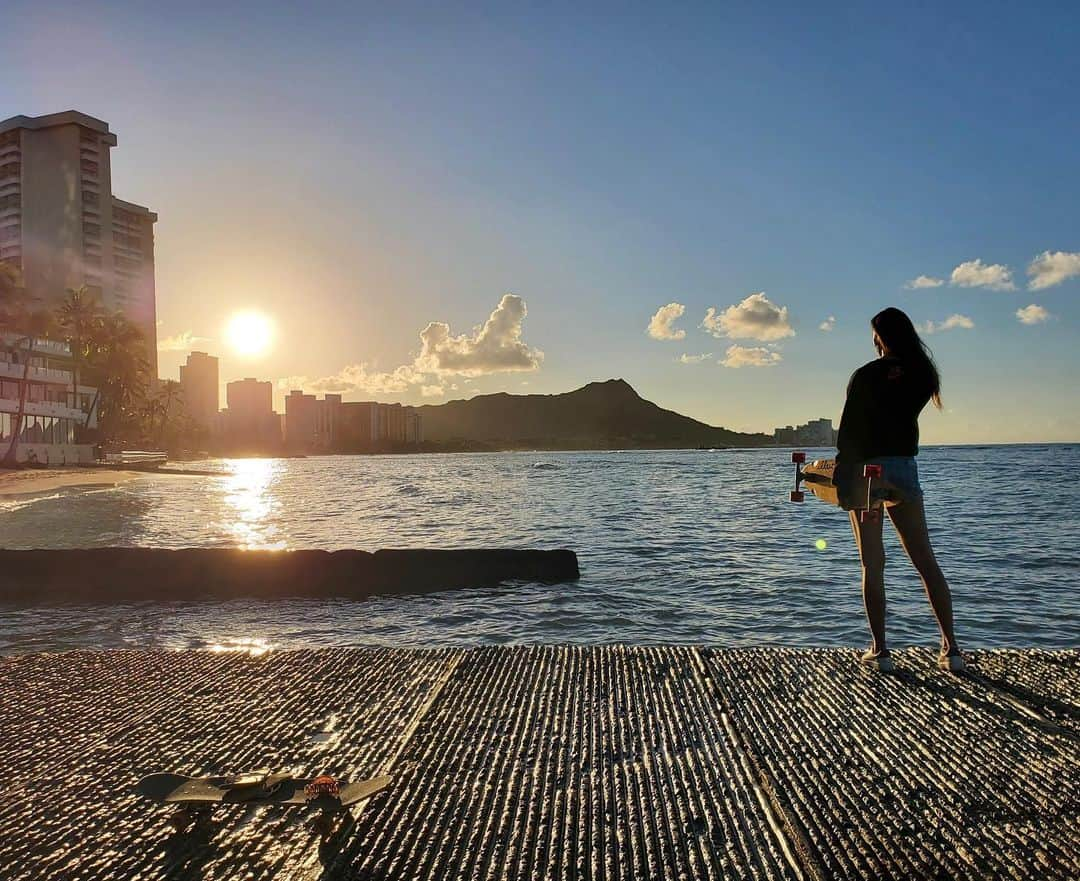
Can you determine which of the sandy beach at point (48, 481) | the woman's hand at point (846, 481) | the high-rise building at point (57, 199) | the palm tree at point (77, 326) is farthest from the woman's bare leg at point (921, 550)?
the high-rise building at point (57, 199)

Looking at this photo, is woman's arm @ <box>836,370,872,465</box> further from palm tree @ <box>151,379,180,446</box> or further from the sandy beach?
palm tree @ <box>151,379,180,446</box>

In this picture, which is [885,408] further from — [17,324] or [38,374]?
[38,374]

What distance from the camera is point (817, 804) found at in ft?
9.04

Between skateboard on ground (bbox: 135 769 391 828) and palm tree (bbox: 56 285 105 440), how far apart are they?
8274 centimetres

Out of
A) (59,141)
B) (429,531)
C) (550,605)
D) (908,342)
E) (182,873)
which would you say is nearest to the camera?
(182,873)

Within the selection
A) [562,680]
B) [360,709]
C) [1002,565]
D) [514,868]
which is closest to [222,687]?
[360,709]

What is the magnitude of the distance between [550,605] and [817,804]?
7.14 metres

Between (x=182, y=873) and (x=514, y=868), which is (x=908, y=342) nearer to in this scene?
(x=514, y=868)

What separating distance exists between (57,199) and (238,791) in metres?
167

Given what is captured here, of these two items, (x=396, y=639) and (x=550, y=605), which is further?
(x=550, y=605)

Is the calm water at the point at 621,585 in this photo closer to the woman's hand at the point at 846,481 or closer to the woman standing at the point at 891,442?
the woman standing at the point at 891,442

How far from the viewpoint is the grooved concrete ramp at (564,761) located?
7.89ft

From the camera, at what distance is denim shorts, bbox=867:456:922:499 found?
4539mm

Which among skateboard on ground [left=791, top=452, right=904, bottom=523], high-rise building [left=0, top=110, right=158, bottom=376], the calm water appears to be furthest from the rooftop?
skateboard on ground [left=791, top=452, right=904, bottom=523]
